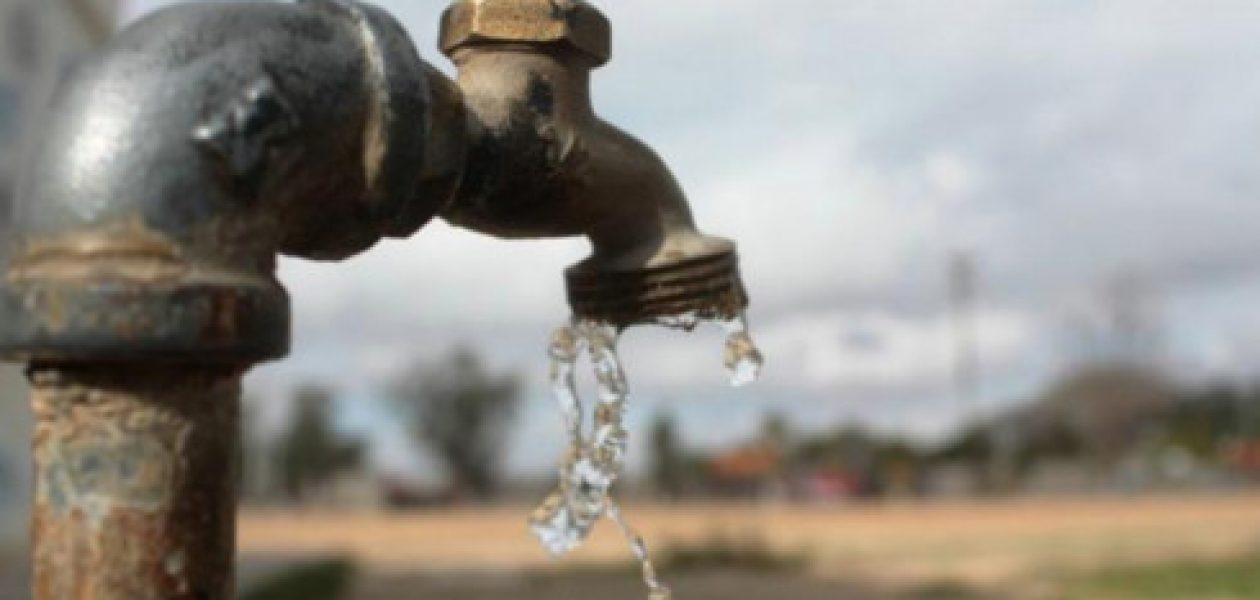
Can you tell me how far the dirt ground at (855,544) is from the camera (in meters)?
12.5

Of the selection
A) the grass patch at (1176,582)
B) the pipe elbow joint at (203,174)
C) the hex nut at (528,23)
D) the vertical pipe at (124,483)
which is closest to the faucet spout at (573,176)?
the hex nut at (528,23)

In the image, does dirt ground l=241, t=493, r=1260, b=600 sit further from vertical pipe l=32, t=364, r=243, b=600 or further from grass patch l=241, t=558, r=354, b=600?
vertical pipe l=32, t=364, r=243, b=600

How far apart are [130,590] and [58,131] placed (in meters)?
0.31

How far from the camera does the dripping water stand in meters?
→ 1.38

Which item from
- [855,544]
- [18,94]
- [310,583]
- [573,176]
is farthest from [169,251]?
[855,544]

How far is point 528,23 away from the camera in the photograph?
1.28 meters

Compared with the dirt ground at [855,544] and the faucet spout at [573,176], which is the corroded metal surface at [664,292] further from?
the dirt ground at [855,544]

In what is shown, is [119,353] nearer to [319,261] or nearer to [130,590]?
[130,590]

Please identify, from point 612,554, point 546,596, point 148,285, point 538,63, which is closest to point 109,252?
point 148,285

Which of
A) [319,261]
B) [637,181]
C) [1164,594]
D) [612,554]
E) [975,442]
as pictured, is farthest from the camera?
[975,442]

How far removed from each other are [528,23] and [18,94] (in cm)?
1295

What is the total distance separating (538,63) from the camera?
1275 mm

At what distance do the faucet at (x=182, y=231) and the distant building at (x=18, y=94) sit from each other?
12070 millimetres

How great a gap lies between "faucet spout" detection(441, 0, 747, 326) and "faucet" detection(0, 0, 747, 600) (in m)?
0.08
